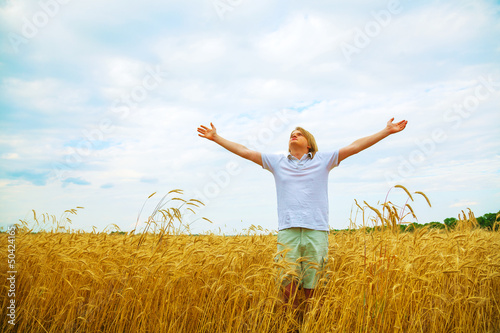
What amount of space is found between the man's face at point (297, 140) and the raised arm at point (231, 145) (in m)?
0.41

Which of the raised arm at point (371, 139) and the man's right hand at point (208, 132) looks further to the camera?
the man's right hand at point (208, 132)

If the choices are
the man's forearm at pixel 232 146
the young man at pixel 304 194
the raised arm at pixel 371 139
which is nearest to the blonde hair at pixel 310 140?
the young man at pixel 304 194

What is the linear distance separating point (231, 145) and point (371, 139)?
155 cm

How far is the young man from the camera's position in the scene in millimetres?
3461

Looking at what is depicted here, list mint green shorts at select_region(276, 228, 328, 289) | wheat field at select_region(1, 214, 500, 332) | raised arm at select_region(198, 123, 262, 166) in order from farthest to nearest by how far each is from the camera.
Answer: raised arm at select_region(198, 123, 262, 166)
mint green shorts at select_region(276, 228, 328, 289)
wheat field at select_region(1, 214, 500, 332)

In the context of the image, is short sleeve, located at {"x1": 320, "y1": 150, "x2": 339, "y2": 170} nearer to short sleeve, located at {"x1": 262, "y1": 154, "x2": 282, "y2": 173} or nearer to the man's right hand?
short sleeve, located at {"x1": 262, "y1": 154, "x2": 282, "y2": 173}

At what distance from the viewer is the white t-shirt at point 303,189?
3512mm

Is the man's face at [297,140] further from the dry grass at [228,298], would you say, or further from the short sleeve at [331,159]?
the dry grass at [228,298]

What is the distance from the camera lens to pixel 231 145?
157 inches

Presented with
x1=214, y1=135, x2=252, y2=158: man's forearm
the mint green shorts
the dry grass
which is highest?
x1=214, y1=135, x2=252, y2=158: man's forearm

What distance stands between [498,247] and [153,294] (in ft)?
15.8

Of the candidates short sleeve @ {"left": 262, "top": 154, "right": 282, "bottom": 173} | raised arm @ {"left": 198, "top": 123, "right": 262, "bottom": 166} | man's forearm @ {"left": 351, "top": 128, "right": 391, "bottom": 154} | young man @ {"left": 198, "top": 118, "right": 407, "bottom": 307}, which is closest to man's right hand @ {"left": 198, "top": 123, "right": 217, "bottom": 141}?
raised arm @ {"left": 198, "top": 123, "right": 262, "bottom": 166}

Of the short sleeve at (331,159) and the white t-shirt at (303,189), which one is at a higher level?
the short sleeve at (331,159)

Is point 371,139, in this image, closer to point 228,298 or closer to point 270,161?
point 270,161
